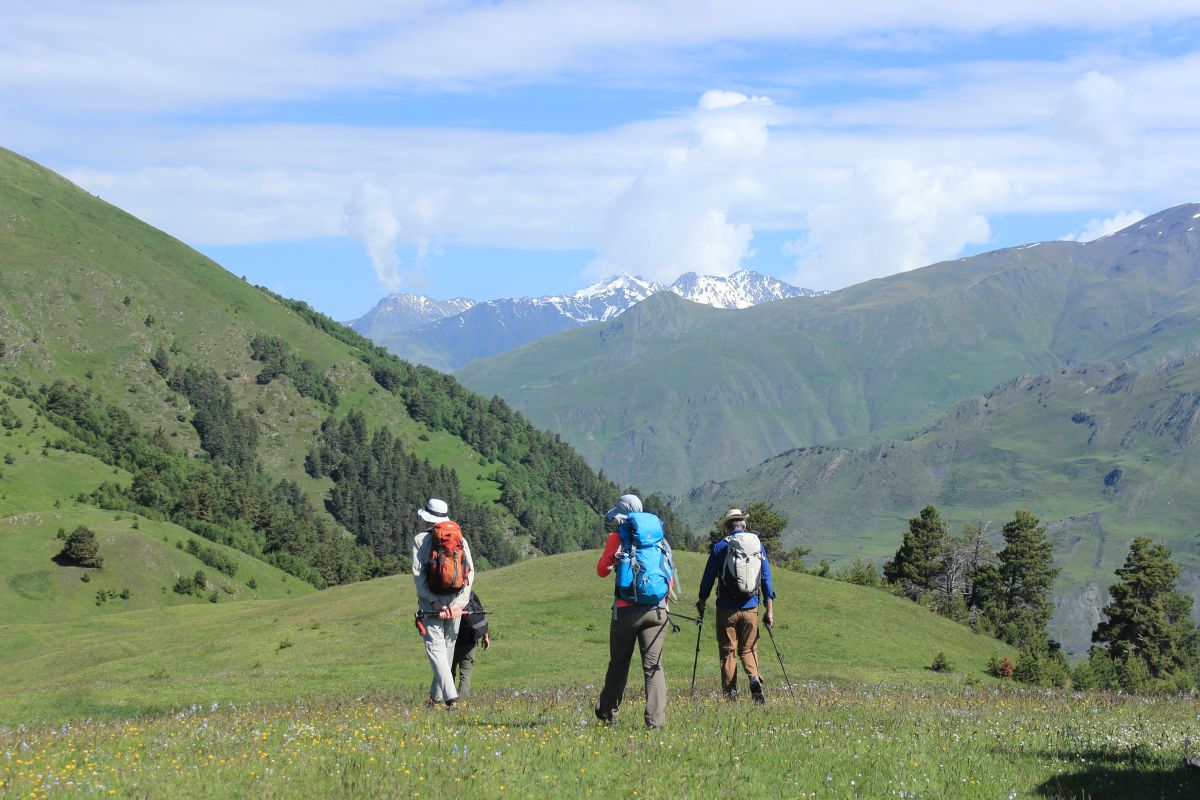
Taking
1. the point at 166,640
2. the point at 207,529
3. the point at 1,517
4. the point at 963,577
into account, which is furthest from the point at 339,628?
the point at 207,529

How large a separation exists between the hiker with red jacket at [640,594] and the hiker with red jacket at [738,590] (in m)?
3.94

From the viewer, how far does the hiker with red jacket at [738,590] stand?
2042cm

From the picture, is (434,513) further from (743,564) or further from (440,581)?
(743,564)

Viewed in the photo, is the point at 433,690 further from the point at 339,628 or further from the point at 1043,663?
the point at 1043,663

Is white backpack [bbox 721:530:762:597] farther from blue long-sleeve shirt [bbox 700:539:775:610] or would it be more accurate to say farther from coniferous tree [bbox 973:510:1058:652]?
coniferous tree [bbox 973:510:1058:652]

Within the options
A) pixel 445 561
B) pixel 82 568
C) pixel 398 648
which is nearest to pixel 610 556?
pixel 445 561

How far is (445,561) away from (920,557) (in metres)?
88.9

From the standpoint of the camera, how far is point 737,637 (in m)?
21.4

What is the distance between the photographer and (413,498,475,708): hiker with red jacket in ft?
60.6

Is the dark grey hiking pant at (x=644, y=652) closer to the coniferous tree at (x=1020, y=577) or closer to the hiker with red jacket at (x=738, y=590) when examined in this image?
the hiker with red jacket at (x=738, y=590)

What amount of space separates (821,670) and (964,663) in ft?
46.2

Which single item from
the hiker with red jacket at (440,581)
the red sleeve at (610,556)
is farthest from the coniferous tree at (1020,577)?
the red sleeve at (610,556)

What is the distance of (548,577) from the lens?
60938 millimetres

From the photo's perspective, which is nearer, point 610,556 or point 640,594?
point 640,594
